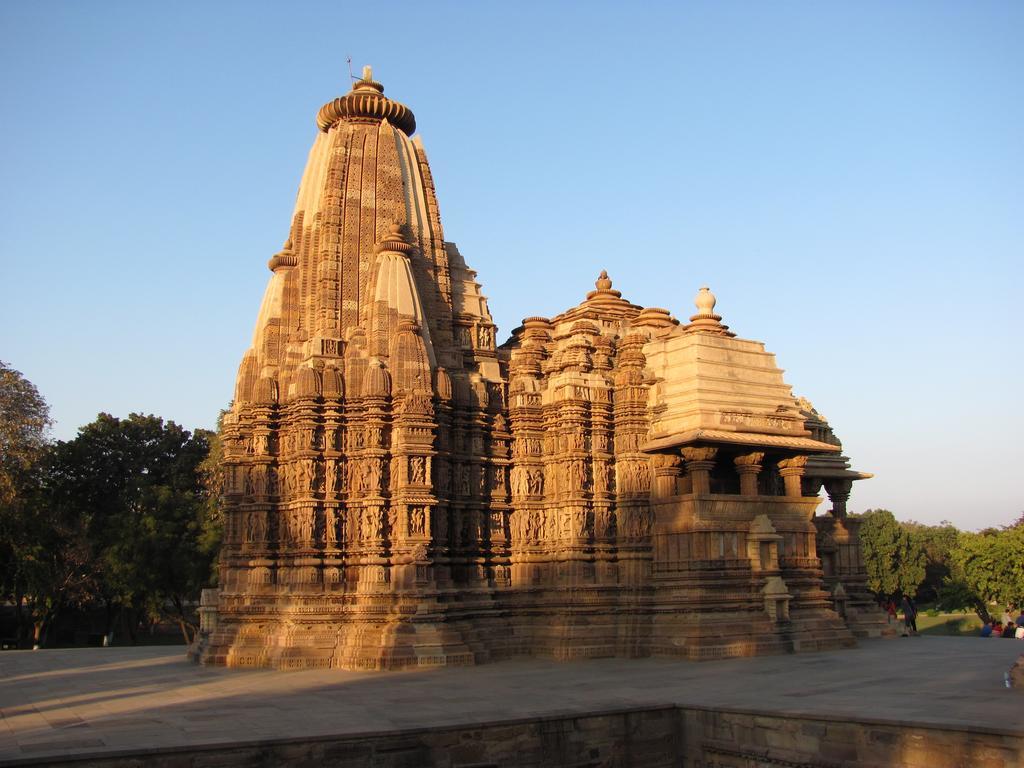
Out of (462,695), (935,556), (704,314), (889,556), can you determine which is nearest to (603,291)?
(704,314)

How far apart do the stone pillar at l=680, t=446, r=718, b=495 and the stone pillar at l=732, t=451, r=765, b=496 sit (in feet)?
3.12

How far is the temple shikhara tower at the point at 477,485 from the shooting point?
22.8m

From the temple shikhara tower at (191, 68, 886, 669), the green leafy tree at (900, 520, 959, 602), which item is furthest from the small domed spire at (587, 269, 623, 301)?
the green leafy tree at (900, 520, 959, 602)

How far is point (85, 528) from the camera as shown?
137ft

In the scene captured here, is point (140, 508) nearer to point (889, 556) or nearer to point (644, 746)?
point (644, 746)

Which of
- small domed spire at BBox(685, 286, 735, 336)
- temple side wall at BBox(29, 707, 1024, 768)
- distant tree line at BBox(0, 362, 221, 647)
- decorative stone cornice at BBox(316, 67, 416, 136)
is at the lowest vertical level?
temple side wall at BBox(29, 707, 1024, 768)

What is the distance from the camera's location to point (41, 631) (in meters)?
42.1

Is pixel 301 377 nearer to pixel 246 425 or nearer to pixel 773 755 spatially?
pixel 246 425

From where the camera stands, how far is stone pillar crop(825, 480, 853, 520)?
97.9 ft

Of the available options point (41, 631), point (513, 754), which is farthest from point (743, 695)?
point (41, 631)

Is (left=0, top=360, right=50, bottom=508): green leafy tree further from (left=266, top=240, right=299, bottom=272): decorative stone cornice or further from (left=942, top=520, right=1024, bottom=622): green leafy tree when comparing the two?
(left=942, top=520, right=1024, bottom=622): green leafy tree

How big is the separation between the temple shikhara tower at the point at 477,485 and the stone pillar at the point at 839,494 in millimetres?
2811

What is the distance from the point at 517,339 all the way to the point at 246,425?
28.7 feet

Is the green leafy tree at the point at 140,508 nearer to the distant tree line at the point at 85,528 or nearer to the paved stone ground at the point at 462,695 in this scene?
the distant tree line at the point at 85,528
